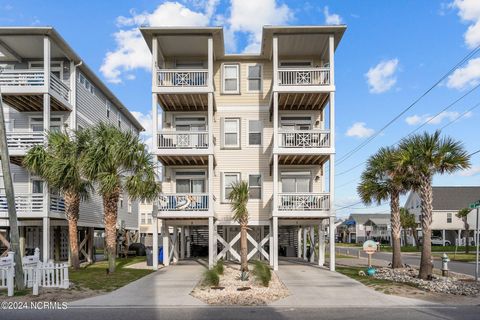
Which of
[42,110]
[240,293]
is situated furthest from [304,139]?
[42,110]

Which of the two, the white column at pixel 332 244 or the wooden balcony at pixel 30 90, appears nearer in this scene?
the white column at pixel 332 244

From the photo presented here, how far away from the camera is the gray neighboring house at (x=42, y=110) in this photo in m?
23.4

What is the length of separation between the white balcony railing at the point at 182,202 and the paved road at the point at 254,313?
1064cm

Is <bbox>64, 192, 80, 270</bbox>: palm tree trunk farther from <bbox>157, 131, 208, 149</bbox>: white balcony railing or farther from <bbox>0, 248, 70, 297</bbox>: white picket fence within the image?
<bbox>0, 248, 70, 297</bbox>: white picket fence

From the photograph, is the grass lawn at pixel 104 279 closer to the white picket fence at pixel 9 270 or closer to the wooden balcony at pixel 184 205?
the white picket fence at pixel 9 270

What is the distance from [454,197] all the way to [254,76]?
5072 cm

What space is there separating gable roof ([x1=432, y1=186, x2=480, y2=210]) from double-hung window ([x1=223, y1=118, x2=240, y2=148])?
4778cm

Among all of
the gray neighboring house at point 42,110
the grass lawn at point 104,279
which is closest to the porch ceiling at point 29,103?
the gray neighboring house at point 42,110

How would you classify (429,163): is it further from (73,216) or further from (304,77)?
(73,216)

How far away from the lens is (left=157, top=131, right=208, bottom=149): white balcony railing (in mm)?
22875

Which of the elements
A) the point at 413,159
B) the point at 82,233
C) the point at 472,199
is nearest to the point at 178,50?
the point at 413,159

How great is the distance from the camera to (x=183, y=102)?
24750mm

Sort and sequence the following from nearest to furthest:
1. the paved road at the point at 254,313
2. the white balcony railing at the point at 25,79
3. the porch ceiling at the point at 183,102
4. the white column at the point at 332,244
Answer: the paved road at the point at 254,313 → the white column at the point at 332,244 → the white balcony railing at the point at 25,79 → the porch ceiling at the point at 183,102

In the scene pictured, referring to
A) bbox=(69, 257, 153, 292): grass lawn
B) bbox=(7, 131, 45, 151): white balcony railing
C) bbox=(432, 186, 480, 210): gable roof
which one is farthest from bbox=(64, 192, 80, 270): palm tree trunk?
bbox=(432, 186, 480, 210): gable roof
